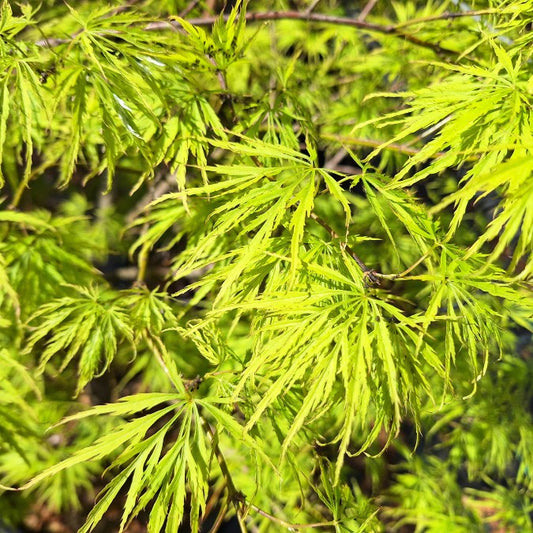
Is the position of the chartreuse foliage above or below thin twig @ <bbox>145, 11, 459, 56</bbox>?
below

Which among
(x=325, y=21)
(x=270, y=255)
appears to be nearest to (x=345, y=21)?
(x=325, y=21)

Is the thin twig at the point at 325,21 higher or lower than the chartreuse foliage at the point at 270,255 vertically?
higher

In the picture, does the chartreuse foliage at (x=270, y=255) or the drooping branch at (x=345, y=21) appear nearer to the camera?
the chartreuse foliage at (x=270, y=255)

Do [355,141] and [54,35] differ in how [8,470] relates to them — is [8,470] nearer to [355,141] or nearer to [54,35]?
A: [54,35]

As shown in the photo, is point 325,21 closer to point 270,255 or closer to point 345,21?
point 345,21

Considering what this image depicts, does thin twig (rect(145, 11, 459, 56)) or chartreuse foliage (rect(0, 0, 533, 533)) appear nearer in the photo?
chartreuse foliage (rect(0, 0, 533, 533))

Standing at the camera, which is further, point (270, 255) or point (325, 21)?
point (325, 21)

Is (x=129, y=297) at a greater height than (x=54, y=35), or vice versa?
(x=54, y=35)

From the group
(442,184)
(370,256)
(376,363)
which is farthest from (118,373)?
(376,363)
